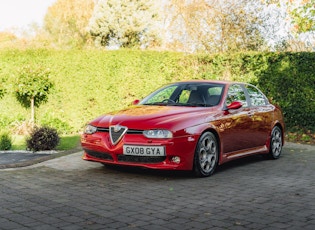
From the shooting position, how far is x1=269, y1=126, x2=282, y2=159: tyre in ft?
33.3

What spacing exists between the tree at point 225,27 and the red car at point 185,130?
11850 mm

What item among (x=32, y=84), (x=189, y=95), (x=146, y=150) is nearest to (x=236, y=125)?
(x=189, y=95)

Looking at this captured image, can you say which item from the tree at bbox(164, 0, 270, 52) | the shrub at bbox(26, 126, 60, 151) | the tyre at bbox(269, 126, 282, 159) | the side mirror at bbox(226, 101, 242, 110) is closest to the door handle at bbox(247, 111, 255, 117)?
the side mirror at bbox(226, 101, 242, 110)

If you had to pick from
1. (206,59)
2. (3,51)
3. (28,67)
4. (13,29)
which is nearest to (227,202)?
(206,59)

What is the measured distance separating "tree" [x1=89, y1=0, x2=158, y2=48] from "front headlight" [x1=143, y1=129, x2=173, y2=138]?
30.0m

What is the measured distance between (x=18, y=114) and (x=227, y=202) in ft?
39.7

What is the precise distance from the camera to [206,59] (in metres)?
16.1

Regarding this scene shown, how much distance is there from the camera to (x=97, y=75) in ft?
54.5

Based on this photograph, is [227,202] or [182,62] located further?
[182,62]

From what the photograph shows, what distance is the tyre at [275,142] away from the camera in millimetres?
10164

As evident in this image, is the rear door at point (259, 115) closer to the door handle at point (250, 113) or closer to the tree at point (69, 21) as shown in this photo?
the door handle at point (250, 113)

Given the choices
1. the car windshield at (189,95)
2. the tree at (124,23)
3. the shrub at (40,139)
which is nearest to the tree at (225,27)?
the shrub at (40,139)

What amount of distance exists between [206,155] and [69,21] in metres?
38.8

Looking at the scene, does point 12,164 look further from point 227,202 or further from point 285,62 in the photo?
point 285,62
